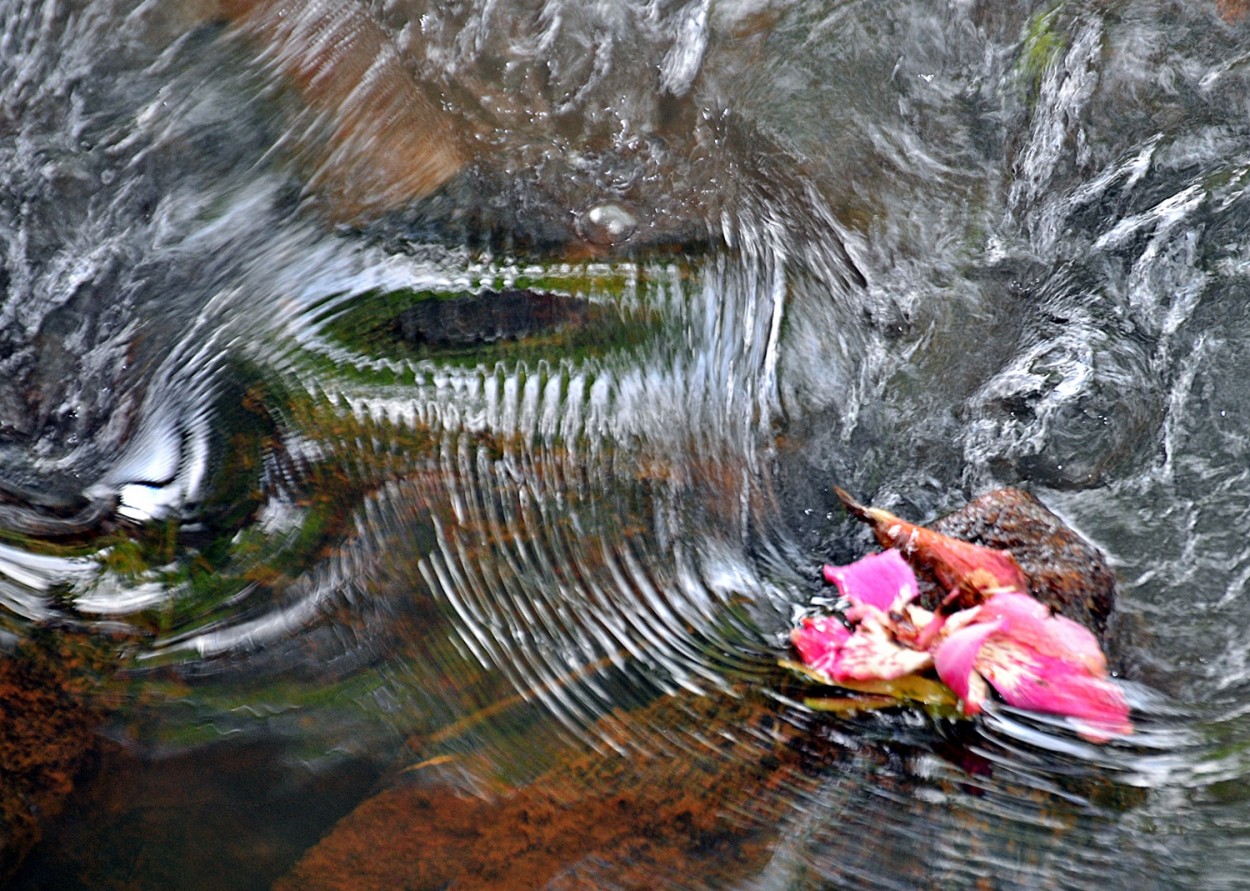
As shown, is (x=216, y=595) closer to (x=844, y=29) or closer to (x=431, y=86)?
(x=431, y=86)

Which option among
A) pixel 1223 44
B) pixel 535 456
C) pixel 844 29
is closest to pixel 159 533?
pixel 535 456

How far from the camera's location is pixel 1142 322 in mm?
2369

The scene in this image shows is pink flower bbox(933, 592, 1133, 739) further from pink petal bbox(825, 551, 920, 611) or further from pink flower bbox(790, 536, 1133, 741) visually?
pink petal bbox(825, 551, 920, 611)

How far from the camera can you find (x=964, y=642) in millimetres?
1642

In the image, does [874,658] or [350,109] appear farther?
[350,109]

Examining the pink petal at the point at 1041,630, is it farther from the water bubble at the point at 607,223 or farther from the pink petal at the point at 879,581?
the water bubble at the point at 607,223

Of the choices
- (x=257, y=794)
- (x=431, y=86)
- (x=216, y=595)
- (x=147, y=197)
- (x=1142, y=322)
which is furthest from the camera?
Answer: (x=431, y=86)

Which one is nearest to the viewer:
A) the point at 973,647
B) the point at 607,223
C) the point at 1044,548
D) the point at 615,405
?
the point at 973,647

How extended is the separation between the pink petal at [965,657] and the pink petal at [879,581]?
13 centimetres

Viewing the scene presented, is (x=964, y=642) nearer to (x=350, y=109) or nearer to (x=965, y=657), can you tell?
(x=965, y=657)

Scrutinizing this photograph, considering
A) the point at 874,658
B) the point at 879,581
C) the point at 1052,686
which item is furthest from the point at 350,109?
the point at 1052,686

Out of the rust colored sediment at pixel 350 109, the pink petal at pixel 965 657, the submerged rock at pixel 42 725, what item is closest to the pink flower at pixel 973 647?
the pink petal at pixel 965 657

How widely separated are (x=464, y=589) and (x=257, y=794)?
52 cm

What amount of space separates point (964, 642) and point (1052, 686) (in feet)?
0.87
